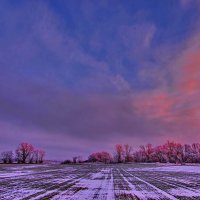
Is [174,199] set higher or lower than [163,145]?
lower

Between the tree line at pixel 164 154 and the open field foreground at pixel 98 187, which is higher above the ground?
the tree line at pixel 164 154

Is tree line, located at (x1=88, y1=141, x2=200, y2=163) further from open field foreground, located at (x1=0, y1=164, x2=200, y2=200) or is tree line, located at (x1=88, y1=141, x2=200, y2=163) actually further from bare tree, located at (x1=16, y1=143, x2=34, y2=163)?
open field foreground, located at (x1=0, y1=164, x2=200, y2=200)

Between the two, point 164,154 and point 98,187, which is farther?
point 164,154

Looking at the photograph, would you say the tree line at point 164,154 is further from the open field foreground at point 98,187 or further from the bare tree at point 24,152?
the open field foreground at point 98,187

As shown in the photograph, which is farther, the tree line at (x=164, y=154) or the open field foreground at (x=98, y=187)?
the tree line at (x=164, y=154)

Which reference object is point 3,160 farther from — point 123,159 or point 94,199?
point 94,199

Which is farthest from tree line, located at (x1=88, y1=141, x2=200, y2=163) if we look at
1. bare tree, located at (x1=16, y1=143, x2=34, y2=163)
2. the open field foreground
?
the open field foreground

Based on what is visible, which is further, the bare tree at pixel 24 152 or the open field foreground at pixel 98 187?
the bare tree at pixel 24 152

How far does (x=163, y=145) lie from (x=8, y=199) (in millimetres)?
172369

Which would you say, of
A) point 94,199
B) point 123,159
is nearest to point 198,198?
point 94,199

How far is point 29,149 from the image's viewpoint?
167875 millimetres

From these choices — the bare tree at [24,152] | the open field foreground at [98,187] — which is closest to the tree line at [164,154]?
the bare tree at [24,152]

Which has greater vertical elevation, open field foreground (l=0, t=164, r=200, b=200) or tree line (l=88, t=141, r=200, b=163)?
tree line (l=88, t=141, r=200, b=163)

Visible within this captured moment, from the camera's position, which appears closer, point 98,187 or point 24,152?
point 98,187
